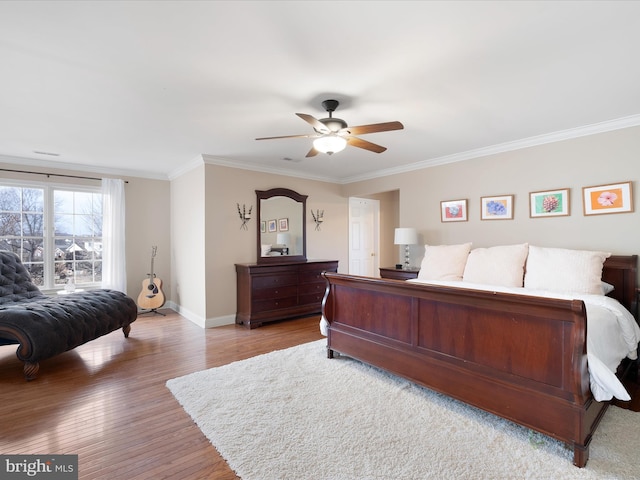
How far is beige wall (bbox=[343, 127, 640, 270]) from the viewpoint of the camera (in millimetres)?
3217

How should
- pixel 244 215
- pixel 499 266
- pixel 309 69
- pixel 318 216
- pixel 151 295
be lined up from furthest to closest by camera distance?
pixel 318 216, pixel 151 295, pixel 244 215, pixel 499 266, pixel 309 69

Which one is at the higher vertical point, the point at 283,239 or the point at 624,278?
the point at 283,239

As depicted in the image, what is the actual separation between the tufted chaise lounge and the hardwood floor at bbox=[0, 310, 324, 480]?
0.27 metres

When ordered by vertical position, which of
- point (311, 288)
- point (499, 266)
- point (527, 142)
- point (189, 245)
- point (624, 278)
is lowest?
point (311, 288)

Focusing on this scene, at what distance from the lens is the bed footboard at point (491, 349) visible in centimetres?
179

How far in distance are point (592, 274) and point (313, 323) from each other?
11.0 ft

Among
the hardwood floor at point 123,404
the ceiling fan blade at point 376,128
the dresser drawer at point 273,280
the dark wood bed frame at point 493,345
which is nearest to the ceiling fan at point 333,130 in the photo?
the ceiling fan blade at point 376,128

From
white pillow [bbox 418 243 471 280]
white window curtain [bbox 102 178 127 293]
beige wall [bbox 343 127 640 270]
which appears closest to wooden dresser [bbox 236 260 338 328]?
beige wall [bbox 343 127 640 270]

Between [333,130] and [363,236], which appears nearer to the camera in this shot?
[333,130]

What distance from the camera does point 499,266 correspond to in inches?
136

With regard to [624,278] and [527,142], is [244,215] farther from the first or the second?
[624,278]

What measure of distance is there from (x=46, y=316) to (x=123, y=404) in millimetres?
1324

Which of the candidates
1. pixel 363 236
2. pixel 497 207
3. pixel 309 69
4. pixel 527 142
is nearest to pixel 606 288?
pixel 497 207

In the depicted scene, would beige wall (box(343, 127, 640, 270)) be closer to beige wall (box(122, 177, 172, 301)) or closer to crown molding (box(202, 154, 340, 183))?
crown molding (box(202, 154, 340, 183))
